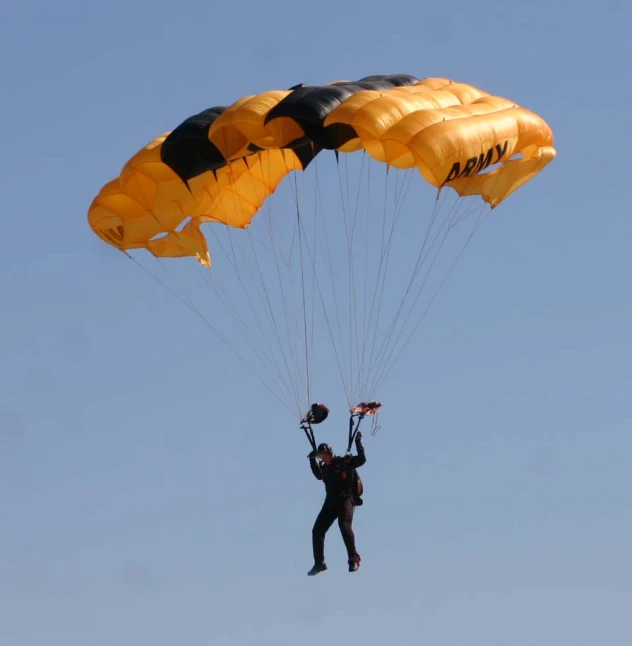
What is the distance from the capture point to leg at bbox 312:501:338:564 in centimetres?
2980

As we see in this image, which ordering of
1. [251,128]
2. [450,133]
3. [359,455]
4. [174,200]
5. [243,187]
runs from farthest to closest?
[243,187] < [174,200] < [251,128] < [359,455] < [450,133]

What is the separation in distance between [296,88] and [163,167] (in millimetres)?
2134

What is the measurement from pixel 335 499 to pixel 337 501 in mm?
37

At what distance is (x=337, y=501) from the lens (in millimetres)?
29688

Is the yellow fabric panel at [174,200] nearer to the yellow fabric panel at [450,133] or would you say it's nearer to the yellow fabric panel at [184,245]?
the yellow fabric panel at [184,245]

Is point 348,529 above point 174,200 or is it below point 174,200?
below

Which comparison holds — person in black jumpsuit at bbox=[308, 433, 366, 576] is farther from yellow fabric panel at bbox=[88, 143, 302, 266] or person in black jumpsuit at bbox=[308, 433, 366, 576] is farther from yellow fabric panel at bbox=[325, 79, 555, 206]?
yellow fabric panel at bbox=[88, 143, 302, 266]

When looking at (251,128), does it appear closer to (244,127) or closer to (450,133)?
(244,127)

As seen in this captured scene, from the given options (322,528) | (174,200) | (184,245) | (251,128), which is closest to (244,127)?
(251,128)

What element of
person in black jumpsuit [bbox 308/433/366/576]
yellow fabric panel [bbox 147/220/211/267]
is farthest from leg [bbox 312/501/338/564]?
yellow fabric panel [bbox 147/220/211/267]

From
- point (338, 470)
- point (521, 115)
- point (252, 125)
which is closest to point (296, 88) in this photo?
point (252, 125)

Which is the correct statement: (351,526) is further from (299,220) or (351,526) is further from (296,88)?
(296,88)

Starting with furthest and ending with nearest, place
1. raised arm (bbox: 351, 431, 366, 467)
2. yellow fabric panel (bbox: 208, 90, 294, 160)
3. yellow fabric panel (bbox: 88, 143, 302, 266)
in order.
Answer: yellow fabric panel (bbox: 88, 143, 302, 266) → yellow fabric panel (bbox: 208, 90, 294, 160) → raised arm (bbox: 351, 431, 366, 467)

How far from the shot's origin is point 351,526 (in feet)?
97.6
